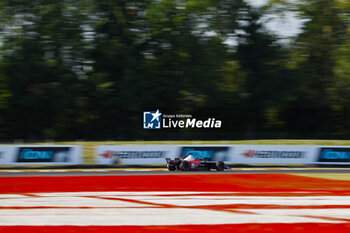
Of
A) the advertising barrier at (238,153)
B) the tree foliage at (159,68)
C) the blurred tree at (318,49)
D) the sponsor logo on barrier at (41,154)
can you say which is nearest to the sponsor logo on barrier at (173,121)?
the tree foliage at (159,68)

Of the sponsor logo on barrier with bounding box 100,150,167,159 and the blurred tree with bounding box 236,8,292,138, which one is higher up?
the sponsor logo on barrier with bounding box 100,150,167,159

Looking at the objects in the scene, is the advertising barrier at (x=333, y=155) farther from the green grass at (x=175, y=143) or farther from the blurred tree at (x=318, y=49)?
the blurred tree at (x=318, y=49)

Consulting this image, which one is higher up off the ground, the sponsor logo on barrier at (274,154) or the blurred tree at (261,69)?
the sponsor logo on barrier at (274,154)

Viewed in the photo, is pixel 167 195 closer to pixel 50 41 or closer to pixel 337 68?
pixel 50 41

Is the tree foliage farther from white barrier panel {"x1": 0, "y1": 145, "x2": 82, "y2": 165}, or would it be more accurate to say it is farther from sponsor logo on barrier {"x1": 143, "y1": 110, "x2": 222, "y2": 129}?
white barrier panel {"x1": 0, "y1": 145, "x2": 82, "y2": 165}

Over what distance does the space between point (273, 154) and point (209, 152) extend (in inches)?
125

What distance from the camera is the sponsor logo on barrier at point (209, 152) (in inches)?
961

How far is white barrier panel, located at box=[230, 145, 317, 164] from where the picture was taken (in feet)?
80.4

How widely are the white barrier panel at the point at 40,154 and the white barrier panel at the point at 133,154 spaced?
3.61 feet

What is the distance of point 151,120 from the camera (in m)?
34.8

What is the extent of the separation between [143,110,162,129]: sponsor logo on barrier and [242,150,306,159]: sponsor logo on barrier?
9205 millimetres

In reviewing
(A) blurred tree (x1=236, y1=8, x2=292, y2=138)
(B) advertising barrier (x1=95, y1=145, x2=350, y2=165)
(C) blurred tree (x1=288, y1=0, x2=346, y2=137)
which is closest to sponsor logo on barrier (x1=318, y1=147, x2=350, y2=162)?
(B) advertising barrier (x1=95, y1=145, x2=350, y2=165)

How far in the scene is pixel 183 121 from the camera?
35781mm

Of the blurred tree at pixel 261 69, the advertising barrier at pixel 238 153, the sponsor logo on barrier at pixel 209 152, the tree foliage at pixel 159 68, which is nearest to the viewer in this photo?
the advertising barrier at pixel 238 153
